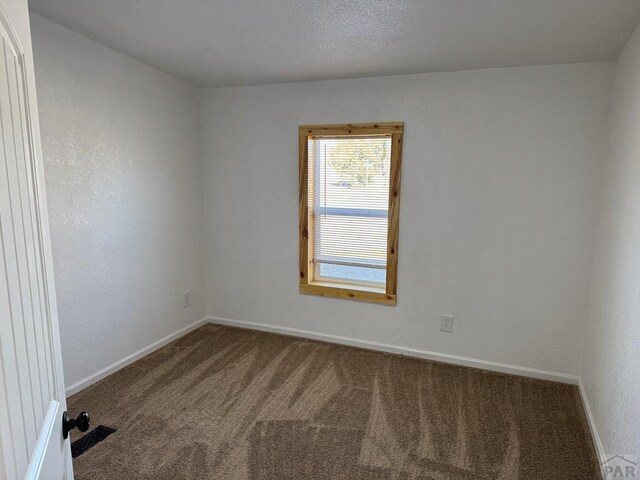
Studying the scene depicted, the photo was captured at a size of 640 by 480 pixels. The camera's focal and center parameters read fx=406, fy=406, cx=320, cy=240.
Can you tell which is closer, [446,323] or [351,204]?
[446,323]

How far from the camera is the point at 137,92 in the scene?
9.63 ft

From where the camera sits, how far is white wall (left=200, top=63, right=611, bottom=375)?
270cm

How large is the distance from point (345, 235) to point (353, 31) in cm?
164

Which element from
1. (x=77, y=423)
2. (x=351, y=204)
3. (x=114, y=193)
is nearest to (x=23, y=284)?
(x=77, y=423)

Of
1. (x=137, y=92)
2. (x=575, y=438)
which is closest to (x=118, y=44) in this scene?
(x=137, y=92)

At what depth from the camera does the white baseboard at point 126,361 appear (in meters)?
2.64

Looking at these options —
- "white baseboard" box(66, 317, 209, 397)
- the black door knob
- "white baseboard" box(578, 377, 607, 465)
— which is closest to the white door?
the black door knob

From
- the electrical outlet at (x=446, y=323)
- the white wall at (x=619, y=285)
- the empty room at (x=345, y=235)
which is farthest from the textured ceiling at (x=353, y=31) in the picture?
the electrical outlet at (x=446, y=323)

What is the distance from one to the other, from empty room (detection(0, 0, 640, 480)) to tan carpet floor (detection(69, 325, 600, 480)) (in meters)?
0.02

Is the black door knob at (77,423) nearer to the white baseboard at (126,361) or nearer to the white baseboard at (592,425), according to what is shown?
the white baseboard at (126,361)

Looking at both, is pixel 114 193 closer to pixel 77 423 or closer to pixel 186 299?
pixel 186 299

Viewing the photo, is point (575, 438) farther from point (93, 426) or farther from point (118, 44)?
point (118, 44)

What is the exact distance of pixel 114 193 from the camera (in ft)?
9.18

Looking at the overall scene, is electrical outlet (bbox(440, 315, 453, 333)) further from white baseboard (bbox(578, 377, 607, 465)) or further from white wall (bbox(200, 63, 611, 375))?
white baseboard (bbox(578, 377, 607, 465))
